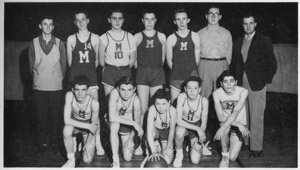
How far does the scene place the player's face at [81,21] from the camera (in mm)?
2648

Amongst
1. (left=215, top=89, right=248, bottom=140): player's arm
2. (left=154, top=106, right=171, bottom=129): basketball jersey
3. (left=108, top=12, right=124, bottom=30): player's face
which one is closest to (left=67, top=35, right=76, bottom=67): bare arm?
(left=108, top=12, right=124, bottom=30): player's face

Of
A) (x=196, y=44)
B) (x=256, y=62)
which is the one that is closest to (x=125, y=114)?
(x=196, y=44)

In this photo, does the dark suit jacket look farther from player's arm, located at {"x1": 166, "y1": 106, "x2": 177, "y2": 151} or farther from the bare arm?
the bare arm

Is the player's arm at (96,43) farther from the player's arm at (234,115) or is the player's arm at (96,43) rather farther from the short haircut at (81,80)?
the player's arm at (234,115)

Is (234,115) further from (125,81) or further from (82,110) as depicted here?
(82,110)

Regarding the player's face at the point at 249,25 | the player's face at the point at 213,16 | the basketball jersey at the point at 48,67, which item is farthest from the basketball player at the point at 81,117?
the player's face at the point at 249,25

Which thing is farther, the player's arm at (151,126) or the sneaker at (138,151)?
the sneaker at (138,151)

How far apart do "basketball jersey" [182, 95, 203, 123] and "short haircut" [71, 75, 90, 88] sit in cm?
55

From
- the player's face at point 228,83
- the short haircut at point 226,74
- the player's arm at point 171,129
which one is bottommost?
the player's arm at point 171,129

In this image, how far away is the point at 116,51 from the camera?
2650 mm

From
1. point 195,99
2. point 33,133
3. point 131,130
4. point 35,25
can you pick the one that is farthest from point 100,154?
point 35,25

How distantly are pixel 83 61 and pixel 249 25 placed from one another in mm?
950

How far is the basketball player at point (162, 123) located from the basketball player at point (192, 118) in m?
0.03

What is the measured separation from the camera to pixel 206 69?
265 cm
